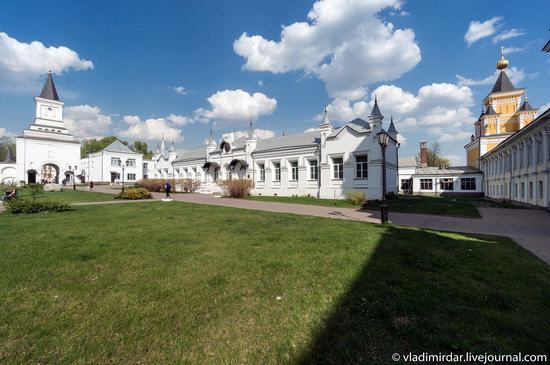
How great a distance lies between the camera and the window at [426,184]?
43156 millimetres

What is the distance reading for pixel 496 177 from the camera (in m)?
30.4

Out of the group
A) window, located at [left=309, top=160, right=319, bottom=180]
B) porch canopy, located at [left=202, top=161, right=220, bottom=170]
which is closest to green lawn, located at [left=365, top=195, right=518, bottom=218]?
window, located at [left=309, top=160, right=319, bottom=180]

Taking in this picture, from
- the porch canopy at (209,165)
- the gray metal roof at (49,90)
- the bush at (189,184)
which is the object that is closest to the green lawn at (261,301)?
the porch canopy at (209,165)

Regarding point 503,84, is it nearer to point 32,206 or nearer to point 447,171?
point 447,171

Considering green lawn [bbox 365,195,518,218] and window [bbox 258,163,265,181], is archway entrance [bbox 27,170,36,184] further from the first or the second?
green lawn [bbox 365,195,518,218]

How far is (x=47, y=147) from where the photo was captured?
5491cm

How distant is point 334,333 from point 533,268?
5.38 m

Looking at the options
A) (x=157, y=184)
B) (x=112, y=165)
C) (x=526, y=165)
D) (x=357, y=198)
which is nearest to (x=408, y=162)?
(x=526, y=165)

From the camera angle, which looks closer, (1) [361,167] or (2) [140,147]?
(1) [361,167]

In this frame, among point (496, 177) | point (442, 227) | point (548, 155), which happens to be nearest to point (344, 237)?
point (442, 227)

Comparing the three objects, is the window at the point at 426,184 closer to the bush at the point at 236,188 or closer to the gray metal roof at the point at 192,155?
the bush at the point at 236,188

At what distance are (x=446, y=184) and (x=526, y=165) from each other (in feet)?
74.7

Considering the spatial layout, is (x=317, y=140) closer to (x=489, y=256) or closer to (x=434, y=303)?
(x=489, y=256)

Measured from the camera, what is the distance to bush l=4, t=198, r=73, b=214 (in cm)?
1256
